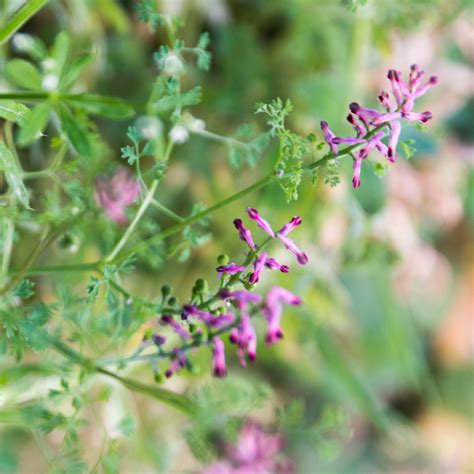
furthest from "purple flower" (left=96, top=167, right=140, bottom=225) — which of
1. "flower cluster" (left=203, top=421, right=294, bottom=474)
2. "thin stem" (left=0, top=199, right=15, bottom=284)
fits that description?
"flower cluster" (left=203, top=421, right=294, bottom=474)

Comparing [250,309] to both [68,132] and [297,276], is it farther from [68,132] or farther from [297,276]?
[297,276]

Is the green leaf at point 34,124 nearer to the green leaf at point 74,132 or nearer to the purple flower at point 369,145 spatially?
the green leaf at point 74,132

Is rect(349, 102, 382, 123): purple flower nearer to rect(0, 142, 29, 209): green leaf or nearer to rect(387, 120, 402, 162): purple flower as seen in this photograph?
rect(387, 120, 402, 162): purple flower

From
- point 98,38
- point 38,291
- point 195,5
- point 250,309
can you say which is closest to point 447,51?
point 195,5

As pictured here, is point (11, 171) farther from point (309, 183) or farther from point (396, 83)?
point (309, 183)

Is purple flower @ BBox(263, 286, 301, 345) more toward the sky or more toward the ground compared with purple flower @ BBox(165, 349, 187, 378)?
more toward the sky

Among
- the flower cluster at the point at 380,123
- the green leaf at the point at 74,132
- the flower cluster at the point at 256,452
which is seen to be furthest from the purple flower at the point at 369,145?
the flower cluster at the point at 256,452

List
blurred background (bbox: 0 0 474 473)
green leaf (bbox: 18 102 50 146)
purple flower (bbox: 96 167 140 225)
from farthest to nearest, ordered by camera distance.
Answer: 1. blurred background (bbox: 0 0 474 473)
2. purple flower (bbox: 96 167 140 225)
3. green leaf (bbox: 18 102 50 146)

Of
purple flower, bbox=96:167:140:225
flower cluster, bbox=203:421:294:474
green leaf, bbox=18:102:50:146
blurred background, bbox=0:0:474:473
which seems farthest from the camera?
blurred background, bbox=0:0:474:473
